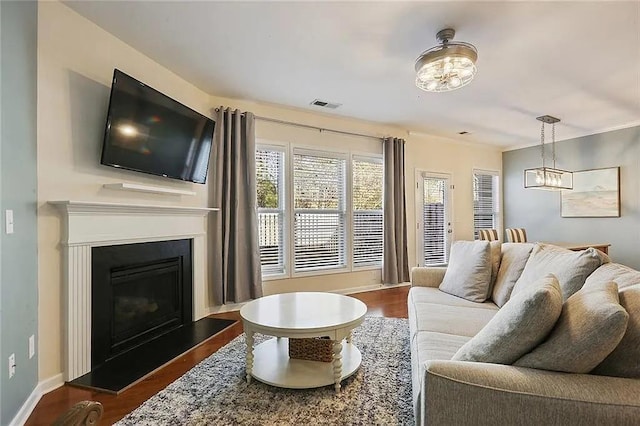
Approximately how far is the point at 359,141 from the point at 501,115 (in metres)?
1.93

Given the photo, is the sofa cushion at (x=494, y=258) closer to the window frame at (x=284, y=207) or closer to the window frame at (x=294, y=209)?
the window frame at (x=294, y=209)

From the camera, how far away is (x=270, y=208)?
166 inches

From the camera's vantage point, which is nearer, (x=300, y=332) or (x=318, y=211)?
(x=300, y=332)

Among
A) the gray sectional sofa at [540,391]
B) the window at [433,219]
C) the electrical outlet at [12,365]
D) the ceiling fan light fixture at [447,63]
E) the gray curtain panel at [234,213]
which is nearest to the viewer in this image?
the gray sectional sofa at [540,391]

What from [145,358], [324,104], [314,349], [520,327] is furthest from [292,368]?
[324,104]

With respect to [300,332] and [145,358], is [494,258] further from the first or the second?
[145,358]

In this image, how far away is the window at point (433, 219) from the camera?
18.1ft

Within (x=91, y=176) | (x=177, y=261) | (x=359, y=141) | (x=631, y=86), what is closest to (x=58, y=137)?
(x=91, y=176)

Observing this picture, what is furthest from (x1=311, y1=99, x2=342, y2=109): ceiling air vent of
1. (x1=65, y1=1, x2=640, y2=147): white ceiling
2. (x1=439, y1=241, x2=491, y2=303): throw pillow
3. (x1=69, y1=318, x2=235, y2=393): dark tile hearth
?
(x1=69, y1=318, x2=235, y2=393): dark tile hearth

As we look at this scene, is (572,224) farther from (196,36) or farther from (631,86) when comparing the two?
(196,36)

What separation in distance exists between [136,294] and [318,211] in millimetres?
2433

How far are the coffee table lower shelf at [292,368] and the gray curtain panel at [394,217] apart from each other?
2.54 meters

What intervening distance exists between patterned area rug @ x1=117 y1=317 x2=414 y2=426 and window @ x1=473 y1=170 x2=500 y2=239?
4556 millimetres

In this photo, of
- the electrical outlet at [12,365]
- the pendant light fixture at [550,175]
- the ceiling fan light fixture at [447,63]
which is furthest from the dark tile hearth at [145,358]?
the pendant light fixture at [550,175]
